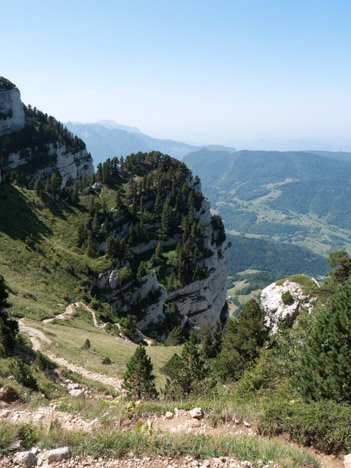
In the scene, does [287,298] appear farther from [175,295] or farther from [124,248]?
[124,248]

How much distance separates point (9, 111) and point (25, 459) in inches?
7197

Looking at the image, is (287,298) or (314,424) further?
(287,298)

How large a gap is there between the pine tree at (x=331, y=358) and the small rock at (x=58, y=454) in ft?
45.1

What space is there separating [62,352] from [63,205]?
79914 millimetres

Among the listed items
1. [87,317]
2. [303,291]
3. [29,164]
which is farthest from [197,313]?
[29,164]

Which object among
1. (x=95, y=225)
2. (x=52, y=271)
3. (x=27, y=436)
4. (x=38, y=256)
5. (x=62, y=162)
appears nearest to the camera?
(x=27, y=436)

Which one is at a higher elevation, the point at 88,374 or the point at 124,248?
the point at 124,248

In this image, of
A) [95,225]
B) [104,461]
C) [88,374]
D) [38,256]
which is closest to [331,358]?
[104,461]

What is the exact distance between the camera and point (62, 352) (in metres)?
35.8

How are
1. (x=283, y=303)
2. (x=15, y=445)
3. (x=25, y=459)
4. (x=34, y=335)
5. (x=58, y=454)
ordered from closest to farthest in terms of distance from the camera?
1. (x=25, y=459)
2. (x=58, y=454)
3. (x=15, y=445)
4. (x=34, y=335)
5. (x=283, y=303)

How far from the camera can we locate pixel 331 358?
1608 centimetres

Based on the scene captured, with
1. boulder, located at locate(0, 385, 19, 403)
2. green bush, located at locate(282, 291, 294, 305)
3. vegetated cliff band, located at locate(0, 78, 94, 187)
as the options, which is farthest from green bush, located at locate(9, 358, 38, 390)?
vegetated cliff band, located at locate(0, 78, 94, 187)

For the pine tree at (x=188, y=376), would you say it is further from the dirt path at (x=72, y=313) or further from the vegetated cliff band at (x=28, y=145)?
the vegetated cliff band at (x=28, y=145)

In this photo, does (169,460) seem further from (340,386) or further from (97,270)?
(97,270)
